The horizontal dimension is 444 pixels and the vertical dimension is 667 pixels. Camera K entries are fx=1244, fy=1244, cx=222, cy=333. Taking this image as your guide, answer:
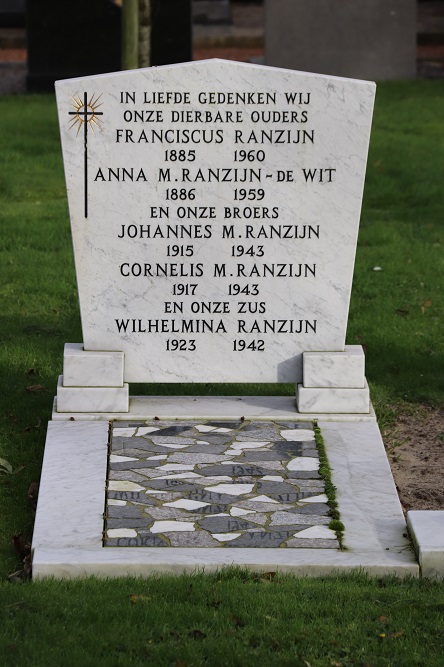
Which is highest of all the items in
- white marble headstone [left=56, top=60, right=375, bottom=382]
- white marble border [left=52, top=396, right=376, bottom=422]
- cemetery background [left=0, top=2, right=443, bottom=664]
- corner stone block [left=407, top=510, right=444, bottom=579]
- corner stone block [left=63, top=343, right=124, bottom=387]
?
white marble headstone [left=56, top=60, right=375, bottom=382]

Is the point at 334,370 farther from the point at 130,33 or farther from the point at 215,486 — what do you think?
the point at 130,33

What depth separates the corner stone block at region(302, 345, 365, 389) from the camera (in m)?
7.29

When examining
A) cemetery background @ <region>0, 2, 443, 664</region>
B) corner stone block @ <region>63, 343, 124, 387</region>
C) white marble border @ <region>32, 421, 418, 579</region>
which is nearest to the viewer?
Answer: white marble border @ <region>32, 421, 418, 579</region>

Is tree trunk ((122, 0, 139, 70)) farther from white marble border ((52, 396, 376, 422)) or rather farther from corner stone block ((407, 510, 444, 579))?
corner stone block ((407, 510, 444, 579))

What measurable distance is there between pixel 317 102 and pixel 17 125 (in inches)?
382

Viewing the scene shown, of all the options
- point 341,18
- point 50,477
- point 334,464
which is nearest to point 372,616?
point 334,464

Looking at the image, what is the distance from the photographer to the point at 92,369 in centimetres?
725

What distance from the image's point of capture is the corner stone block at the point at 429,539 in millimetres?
5469

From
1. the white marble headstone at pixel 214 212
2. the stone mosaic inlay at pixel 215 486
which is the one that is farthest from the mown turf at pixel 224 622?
the white marble headstone at pixel 214 212

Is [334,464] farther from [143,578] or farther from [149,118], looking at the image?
[149,118]

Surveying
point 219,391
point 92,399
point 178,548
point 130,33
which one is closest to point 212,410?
point 92,399

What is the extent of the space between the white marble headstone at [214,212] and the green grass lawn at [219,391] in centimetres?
88

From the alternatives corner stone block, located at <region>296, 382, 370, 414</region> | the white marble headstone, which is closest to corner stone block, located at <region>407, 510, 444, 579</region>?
corner stone block, located at <region>296, 382, 370, 414</region>

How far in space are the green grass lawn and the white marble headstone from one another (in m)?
0.88
